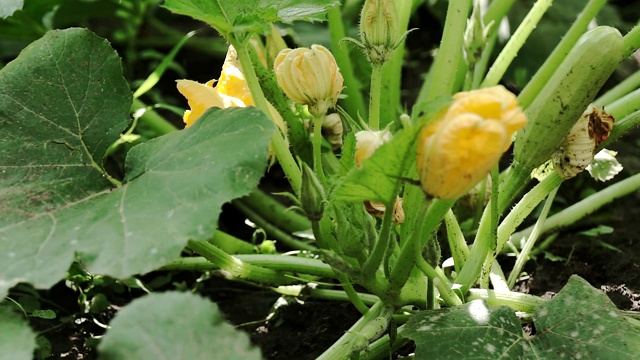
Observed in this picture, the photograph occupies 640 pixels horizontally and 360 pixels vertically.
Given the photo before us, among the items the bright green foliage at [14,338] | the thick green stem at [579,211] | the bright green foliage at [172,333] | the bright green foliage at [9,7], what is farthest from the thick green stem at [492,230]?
the bright green foliage at [9,7]

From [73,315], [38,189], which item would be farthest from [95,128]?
[73,315]

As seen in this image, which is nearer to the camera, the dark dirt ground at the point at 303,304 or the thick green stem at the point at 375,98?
the thick green stem at the point at 375,98

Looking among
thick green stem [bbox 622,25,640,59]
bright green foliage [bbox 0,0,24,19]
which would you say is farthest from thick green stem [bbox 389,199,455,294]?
bright green foliage [bbox 0,0,24,19]

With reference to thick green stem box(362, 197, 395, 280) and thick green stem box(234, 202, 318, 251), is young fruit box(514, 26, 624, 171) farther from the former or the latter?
thick green stem box(234, 202, 318, 251)

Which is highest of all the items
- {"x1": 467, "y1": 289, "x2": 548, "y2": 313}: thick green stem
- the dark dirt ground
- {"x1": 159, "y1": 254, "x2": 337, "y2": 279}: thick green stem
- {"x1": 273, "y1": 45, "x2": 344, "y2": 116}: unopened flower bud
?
{"x1": 273, "y1": 45, "x2": 344, "y2": 116}: unopened flower bud

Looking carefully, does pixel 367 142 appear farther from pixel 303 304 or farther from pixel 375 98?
pixel 303 304

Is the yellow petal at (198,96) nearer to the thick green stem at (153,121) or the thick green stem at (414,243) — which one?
the thick green stem at (414,243)
